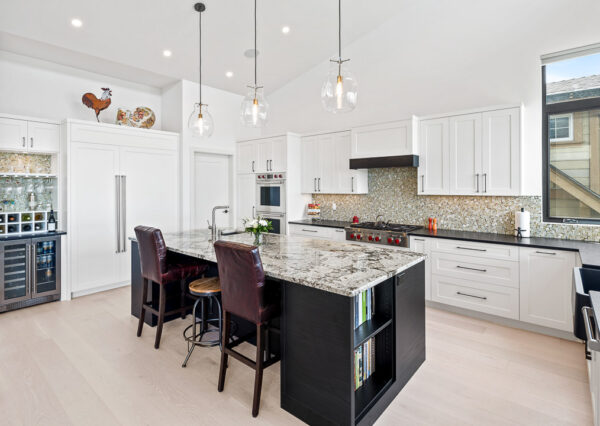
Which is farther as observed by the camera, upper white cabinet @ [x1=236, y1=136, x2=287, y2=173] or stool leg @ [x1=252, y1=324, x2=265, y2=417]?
upper white cabinet @ [x1=236, y1=136, x2=287, y2=173]

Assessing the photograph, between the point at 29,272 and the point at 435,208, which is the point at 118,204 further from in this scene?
the point at 435,208

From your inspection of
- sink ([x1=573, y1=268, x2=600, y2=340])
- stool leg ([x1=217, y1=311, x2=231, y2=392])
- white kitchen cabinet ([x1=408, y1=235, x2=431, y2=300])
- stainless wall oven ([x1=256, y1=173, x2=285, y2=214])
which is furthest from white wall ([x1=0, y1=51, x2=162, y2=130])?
sink ([x1=573, y1=268, x2=600, y2=340])

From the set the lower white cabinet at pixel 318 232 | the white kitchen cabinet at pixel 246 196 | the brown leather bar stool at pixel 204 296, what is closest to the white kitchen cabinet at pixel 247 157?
the white kitchen cabinet at pixel 246 196

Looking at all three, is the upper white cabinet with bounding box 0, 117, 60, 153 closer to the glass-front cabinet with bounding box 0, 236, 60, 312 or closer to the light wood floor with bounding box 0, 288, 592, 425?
the glass-front cabinet with bounding box 0, 236, 60, 312

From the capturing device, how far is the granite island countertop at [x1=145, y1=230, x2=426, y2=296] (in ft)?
6.07

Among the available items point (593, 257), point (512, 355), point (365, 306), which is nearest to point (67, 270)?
point (365, 306)

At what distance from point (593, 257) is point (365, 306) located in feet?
6.42

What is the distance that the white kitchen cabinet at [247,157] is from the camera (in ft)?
19.0

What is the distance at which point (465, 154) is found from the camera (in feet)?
12.6

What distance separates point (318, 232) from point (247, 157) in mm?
2039

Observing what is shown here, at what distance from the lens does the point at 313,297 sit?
1.92 metres

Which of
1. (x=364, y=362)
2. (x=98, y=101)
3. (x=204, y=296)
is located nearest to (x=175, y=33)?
(x=98, y=101)

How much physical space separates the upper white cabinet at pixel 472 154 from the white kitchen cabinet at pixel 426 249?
2.10 ft

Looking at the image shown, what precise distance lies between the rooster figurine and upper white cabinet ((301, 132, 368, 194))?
2912mm
